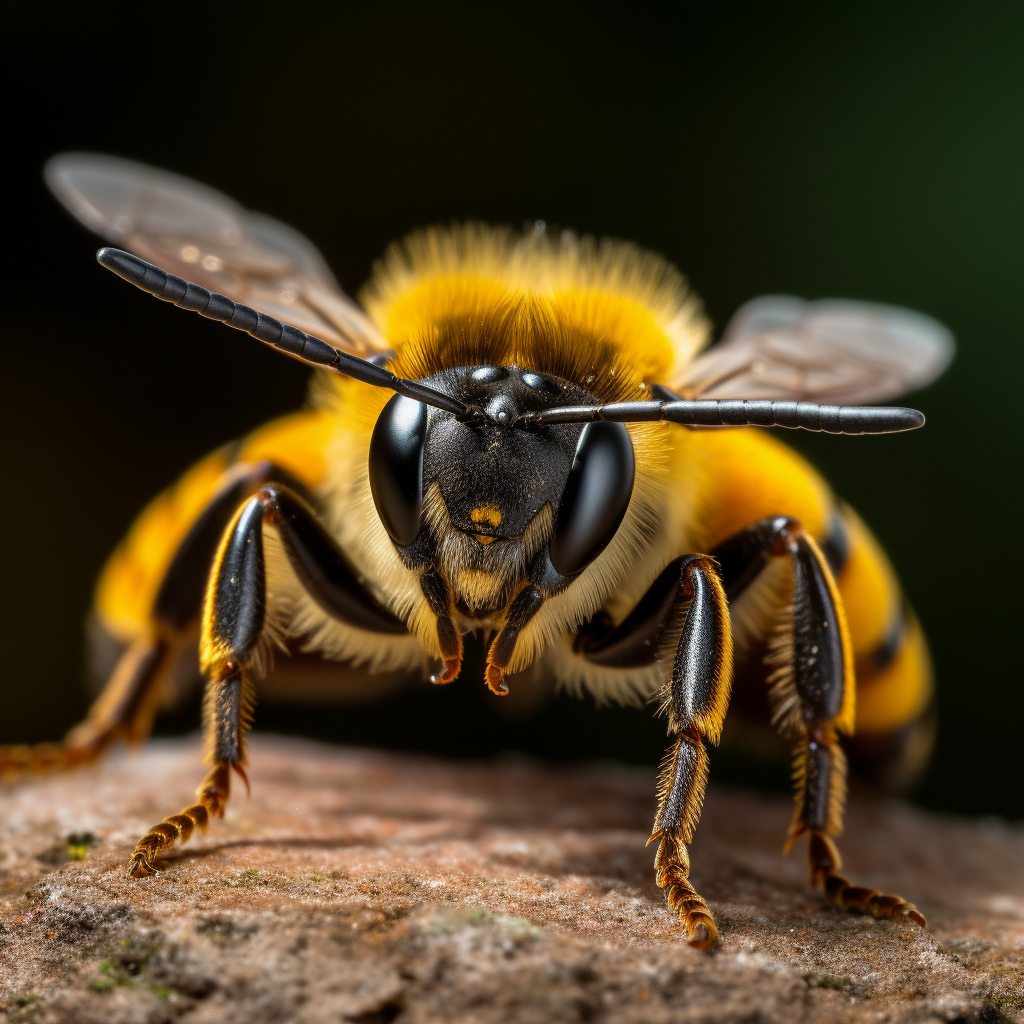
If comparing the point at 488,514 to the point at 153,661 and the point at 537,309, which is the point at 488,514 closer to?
the point at 537,309

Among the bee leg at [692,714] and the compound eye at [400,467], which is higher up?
the compound eye at [400,467]

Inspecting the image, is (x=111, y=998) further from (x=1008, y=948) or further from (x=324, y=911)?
(x=1008, y=948)

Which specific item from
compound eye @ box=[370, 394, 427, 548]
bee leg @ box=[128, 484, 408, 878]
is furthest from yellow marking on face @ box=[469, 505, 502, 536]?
bee leg @ box=[128, 484, 408, 878]

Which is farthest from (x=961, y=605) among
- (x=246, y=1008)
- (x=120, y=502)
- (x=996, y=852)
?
(x=246, y=1008)

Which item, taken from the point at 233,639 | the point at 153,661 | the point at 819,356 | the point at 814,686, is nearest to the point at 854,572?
the point at 819,356

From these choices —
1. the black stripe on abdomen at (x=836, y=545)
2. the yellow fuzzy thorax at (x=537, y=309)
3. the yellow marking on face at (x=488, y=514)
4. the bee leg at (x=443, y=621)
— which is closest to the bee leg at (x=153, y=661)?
the yellow fuzzy thorax at (x=537, y=309)

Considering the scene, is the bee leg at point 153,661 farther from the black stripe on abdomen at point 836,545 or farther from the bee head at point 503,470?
the black stripe on abdomen at point 836,545
